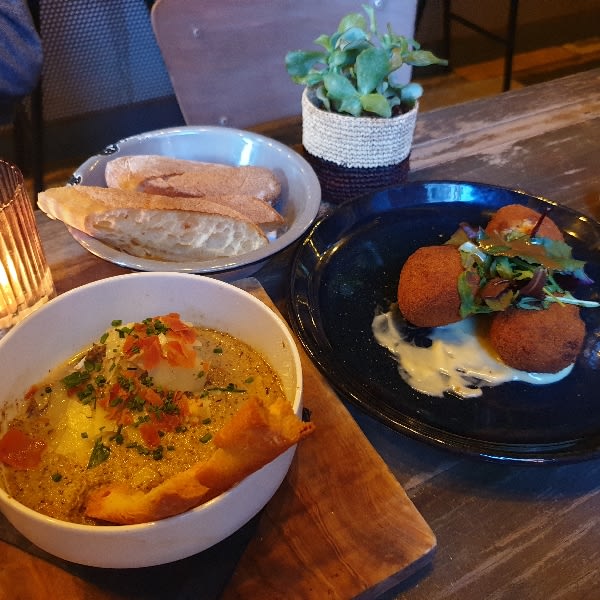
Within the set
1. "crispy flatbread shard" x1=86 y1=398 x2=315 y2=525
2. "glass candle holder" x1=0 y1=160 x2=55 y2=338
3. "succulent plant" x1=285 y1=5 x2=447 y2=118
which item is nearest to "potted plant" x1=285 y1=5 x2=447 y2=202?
"succulent plant" x1=285 y1=5 x2=447 y2=118

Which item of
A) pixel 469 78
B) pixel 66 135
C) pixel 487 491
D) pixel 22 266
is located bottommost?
pixel 469 78

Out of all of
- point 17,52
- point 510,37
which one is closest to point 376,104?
point 17,52

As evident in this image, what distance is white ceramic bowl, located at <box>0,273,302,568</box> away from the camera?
18.0 inches

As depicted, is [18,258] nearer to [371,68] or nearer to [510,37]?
[371,68]

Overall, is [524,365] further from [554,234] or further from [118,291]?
[118,291]

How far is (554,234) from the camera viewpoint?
34.2 inches

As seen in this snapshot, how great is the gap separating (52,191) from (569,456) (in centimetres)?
75

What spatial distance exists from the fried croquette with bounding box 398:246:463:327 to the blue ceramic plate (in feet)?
0.17

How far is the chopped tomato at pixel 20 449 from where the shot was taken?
562mm

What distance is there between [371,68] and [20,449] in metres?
0.72

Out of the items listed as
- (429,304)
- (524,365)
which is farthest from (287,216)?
(524,365)

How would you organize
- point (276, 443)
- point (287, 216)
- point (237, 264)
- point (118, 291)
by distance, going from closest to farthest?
1. point (276, 443)
2. point (118, 291)
3. point (237, 264)
4. point (287, 216)

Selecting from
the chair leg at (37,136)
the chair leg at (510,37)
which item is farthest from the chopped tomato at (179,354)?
the chair leg at (510,37)

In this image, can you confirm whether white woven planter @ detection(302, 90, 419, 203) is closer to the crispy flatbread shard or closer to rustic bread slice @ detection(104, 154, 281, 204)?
rustic bread slice @ detection(104, 154, 281, 204)
